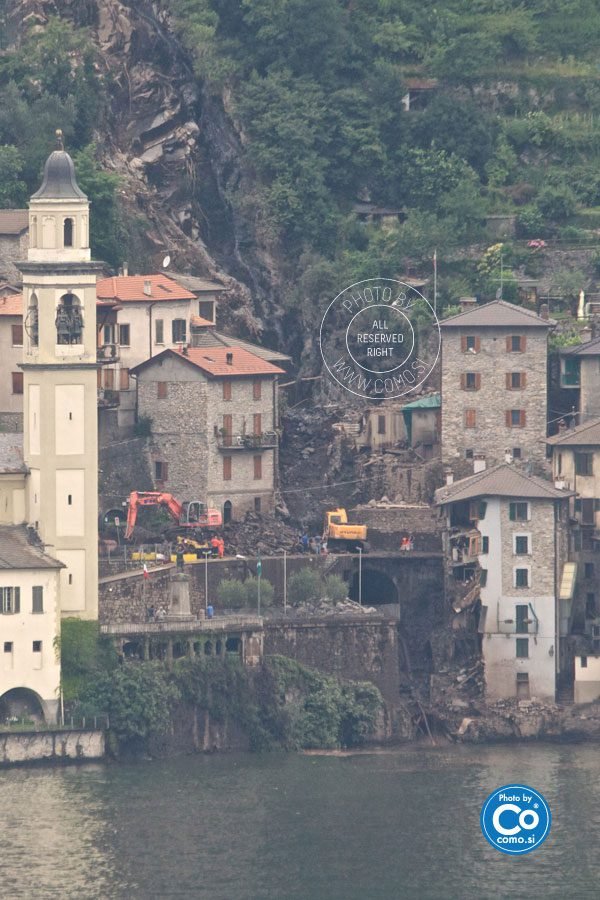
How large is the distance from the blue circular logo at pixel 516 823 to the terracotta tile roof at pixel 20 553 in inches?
846

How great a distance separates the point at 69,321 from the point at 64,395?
2.79 metres

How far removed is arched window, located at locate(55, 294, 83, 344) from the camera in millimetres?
199375

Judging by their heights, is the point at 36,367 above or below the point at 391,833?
above

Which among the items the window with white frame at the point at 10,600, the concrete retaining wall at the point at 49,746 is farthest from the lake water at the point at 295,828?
the window with white frame at the point at 10,600

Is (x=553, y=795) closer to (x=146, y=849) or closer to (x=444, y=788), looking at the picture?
A: (x=444, y=788)

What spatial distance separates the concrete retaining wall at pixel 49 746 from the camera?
193375mm

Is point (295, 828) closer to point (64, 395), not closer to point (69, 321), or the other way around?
point (64, 395)

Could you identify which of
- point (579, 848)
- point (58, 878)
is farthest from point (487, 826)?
point (58, 878)

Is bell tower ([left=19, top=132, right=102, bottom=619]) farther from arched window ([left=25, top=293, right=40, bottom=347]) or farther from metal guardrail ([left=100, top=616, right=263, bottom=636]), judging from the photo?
metal guardrail ([left=100, top=616, right=263, bottom=636])

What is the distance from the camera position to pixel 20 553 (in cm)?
19612

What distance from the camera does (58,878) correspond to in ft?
581

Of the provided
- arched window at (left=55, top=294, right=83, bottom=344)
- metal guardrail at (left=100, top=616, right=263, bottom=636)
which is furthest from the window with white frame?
arched window at (left=55, top=294, right=83, bottom=344)

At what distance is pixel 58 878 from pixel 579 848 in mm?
18171

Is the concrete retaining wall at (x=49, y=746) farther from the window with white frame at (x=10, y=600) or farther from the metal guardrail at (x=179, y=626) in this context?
the metal guardrail at (x=179, y=626)
